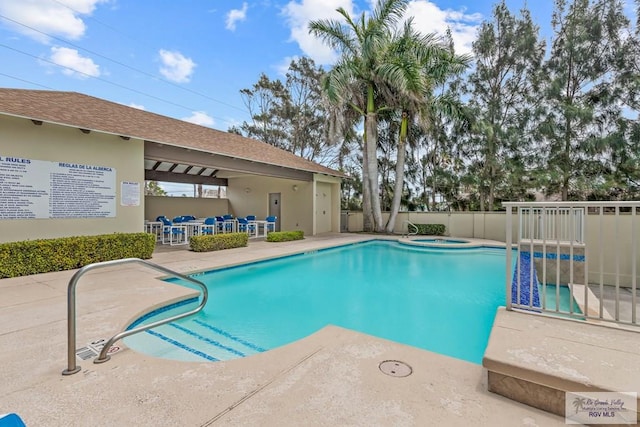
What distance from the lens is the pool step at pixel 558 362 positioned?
1.95 m

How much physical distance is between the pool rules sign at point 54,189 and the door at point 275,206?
9.40 meters

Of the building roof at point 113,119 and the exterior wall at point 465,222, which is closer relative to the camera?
the building roof at point 113,119

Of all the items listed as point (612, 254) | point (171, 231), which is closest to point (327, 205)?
point (171, 231)

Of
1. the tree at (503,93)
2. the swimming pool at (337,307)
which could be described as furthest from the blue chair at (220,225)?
the tree at (503,93)

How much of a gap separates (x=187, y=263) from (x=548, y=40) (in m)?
20.0

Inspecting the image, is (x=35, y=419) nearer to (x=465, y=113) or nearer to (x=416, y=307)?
(x=416, y=307)

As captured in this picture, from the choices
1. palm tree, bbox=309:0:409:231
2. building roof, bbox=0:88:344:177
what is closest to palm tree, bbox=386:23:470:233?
palm tree, bbox=309:0:409:231

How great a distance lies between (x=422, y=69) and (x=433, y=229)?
7796mm

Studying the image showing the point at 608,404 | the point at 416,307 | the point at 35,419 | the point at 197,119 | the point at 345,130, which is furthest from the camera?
the point at 197,119

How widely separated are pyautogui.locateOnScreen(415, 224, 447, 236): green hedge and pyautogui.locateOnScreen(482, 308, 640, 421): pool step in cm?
1366

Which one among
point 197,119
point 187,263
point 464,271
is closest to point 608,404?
point 464,271

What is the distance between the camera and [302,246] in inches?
448

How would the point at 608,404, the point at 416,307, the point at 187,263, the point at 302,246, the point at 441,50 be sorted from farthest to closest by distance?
1. the point at 441,50
2. the point at 302,246
3. the point at 187,263
4. the point at 416,307
5. the point at 608,404

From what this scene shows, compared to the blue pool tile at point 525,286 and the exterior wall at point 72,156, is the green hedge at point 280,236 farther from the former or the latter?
the blue pool tile at point 525,286
